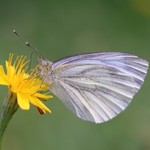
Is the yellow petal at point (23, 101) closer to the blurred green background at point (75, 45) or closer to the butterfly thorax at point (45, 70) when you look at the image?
the butterfly thorax at point (45, 70)

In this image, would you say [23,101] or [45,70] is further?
[45,70]

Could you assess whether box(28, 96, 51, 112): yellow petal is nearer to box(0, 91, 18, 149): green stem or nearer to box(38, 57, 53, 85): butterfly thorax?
box(0, 91, 18, 149): green stem

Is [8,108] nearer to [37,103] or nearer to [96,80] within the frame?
[37,103]

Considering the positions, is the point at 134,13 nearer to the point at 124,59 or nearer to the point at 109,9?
the point at 109,9

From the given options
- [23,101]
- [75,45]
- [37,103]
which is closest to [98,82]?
[37,103]

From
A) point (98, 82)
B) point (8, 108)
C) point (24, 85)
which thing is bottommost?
point (98, 82)

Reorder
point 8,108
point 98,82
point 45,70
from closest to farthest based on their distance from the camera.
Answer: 1. point 8,108
2. point 45,70
3. point 98,82

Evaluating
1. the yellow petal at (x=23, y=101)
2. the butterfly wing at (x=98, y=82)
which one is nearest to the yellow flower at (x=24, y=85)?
the yellow petal at (x=23, y=101)
